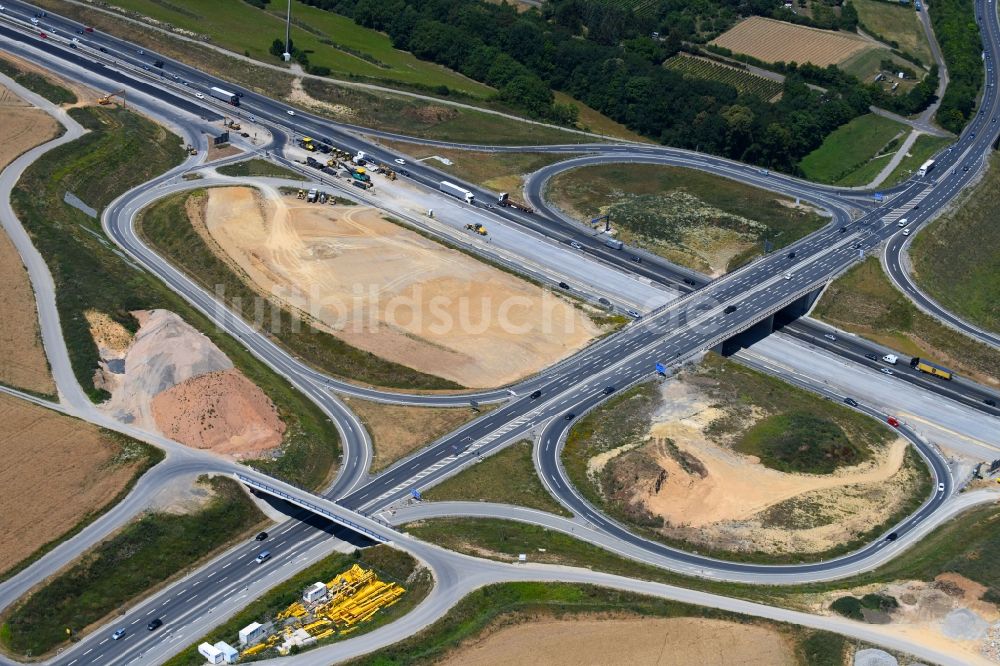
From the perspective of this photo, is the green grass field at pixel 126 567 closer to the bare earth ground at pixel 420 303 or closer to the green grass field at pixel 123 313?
the green grass field at pixel 123 313

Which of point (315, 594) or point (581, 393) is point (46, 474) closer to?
point (315, 594)

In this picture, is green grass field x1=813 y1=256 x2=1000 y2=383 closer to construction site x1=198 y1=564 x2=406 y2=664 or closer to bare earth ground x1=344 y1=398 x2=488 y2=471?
bare earth ground x1=344 y1=398 x2=488 y2=471

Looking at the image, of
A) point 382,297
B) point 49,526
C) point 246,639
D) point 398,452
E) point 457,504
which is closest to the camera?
point 246,639

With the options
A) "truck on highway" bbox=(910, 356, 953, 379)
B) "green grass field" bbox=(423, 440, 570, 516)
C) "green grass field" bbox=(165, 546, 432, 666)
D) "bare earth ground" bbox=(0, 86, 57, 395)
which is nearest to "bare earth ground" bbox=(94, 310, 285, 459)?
"bare earth ground" bbox=(0, 86, 57, 395)

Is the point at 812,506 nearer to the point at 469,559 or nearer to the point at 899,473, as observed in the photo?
the point at 899,473

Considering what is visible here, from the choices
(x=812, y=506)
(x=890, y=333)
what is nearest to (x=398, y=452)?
(x=812, y=506)
